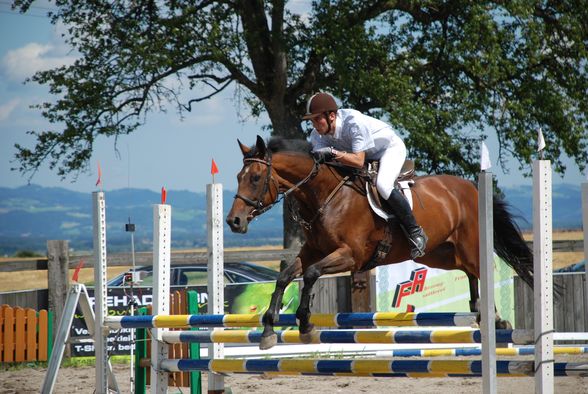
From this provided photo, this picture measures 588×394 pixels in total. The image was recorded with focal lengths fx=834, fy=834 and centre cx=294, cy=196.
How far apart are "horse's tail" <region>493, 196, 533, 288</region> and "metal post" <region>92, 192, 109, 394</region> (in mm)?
2771

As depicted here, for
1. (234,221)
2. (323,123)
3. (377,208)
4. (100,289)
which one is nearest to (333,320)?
(234,221)

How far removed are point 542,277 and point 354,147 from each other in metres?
1.58

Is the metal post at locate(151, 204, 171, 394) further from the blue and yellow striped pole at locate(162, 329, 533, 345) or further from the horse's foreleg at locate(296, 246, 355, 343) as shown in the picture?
the horse's foreleg at locate(296, 246, 355, 343)

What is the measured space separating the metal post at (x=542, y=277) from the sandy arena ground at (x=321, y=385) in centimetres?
291

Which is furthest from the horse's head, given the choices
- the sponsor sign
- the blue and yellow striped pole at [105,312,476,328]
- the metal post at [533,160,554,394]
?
the sponsor sign

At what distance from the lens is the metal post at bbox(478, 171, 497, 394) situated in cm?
407

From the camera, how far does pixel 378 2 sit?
12602 mm

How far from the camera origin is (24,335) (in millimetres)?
8828

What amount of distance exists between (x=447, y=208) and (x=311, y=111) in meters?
1.25

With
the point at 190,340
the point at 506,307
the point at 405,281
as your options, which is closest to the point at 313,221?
the point at 190,340

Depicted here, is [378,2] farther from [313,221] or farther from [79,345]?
[313,221]

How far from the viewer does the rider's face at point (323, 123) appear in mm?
5234

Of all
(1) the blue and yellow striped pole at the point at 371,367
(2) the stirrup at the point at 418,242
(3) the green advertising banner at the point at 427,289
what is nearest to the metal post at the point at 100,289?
(1) the blue and yellow striped pole at the point at 371,367

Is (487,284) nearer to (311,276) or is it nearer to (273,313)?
(311,276)
